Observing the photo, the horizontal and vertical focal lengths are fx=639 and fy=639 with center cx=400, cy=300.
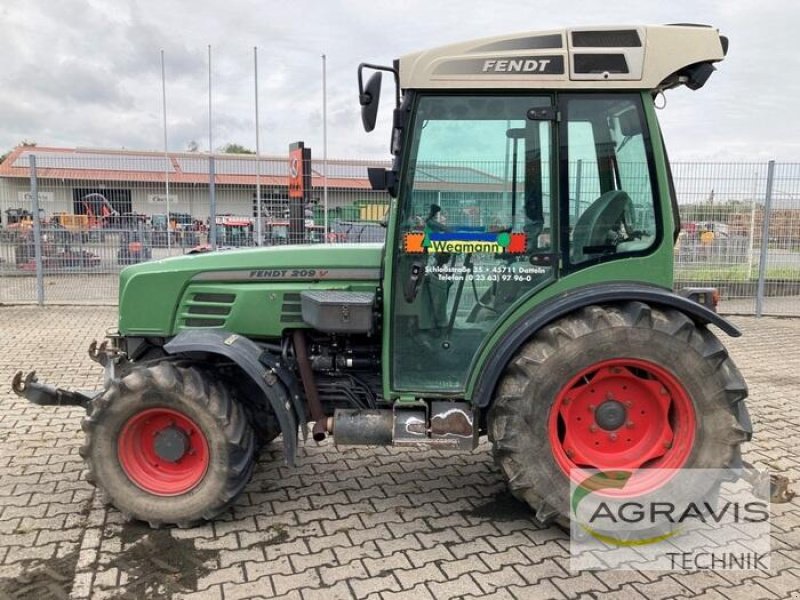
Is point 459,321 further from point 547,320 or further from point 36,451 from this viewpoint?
point 36,451

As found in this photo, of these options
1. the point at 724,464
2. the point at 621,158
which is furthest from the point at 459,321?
the point at 724,464

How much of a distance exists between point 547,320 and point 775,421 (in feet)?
11.4

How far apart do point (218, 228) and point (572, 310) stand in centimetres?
836

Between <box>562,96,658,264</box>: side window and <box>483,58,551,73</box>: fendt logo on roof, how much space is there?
314 millimetres

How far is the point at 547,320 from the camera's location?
127 inches

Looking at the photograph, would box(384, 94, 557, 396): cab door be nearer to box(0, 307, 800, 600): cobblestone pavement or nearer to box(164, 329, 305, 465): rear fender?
box(164, 329, 305, 465): rear fender

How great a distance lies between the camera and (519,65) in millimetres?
3162

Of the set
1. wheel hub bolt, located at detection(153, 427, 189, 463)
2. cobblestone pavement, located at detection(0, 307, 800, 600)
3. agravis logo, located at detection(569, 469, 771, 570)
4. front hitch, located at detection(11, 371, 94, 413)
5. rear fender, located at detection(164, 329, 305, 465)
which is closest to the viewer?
cobblestone pavement, located at detection(0, 307, 800, 600)

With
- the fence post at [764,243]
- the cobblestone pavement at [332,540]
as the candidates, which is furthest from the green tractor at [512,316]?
the fence post at [764,243]

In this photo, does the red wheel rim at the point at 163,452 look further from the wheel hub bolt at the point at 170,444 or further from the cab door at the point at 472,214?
the cab door at the point at 472,214

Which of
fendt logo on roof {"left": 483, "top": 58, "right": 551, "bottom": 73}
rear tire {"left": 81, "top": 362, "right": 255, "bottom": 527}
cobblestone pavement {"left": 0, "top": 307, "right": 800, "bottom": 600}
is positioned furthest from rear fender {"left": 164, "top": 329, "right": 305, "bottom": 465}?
fendt logo on roof {"left": 483, "top": 58, "right": 551, "bottom": 73}

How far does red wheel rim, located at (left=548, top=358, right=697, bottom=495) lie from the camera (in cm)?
331

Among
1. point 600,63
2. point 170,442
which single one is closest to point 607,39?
point 600,63

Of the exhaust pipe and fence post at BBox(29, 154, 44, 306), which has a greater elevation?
fence post at BBox(29, 154, 44, 306)
